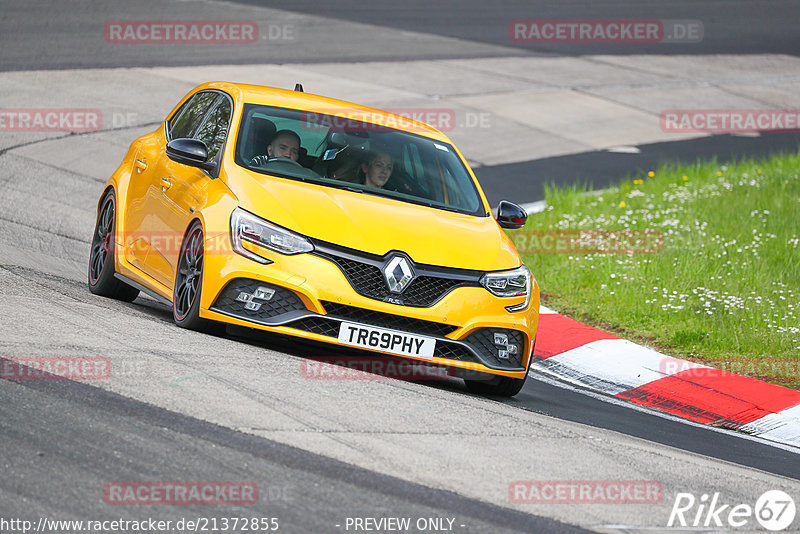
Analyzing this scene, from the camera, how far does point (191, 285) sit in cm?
748

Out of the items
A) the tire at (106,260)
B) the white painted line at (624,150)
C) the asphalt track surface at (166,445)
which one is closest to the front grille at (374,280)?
the asphalt track surface at (166,445)

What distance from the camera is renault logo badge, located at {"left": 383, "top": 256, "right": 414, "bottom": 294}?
23.2 feet

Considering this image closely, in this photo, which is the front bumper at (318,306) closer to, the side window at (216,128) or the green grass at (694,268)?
the side window at (216,128)

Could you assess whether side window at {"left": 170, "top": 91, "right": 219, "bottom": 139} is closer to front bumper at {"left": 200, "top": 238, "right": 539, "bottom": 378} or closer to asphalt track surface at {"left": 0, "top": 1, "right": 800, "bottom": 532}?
asphalt track surface at {"left": 0, "top": 1, "right": 800, "bottom": 532}

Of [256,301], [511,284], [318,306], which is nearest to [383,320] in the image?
[318,306]

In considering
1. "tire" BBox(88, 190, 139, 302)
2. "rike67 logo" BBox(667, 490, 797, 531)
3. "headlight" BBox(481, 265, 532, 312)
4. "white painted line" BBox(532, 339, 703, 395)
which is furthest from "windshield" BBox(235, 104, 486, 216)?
"rike67 logo" BBox(667, 490, 797, 531)

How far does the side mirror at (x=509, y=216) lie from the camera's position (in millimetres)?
8477

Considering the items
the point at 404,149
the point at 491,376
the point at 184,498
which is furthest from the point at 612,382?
the point at 184,498

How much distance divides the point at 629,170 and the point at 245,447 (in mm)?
13241

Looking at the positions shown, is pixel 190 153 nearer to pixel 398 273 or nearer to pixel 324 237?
pixel 324 237

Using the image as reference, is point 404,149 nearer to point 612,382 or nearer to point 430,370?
point 430,370

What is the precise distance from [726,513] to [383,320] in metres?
2.40

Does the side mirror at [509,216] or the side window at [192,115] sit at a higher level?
the side window at [192,115]

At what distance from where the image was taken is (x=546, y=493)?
17.6 feet
